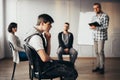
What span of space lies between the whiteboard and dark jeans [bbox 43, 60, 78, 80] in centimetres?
516

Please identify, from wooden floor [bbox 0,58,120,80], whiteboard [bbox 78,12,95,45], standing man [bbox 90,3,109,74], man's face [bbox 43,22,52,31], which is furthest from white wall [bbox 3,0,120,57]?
man's face [bbox 43,22,52,31]

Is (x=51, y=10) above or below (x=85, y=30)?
above

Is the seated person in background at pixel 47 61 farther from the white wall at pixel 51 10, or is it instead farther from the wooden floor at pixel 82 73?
the white wall at pixel 51 10

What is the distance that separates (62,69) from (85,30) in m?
5.32

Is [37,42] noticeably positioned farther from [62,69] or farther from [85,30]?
[85,30]

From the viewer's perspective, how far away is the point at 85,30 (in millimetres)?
8539

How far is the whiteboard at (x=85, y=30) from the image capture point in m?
8.46

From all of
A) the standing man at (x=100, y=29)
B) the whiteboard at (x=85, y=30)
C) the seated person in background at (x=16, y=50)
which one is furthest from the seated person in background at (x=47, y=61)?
the whiteboard at (x=85, y=30)

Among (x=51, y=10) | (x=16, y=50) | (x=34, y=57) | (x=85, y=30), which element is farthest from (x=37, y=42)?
(x=51, y=10)

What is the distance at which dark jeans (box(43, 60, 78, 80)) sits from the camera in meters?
3.30

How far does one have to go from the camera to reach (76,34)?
883 cm

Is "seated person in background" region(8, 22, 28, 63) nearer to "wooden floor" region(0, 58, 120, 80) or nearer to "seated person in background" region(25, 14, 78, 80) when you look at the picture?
"wooden floor" region(0, 58, 120, 80)

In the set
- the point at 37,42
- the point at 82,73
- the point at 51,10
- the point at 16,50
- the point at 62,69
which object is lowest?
Result: the point at 82,73

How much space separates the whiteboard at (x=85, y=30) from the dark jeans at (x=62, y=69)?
203 inches
